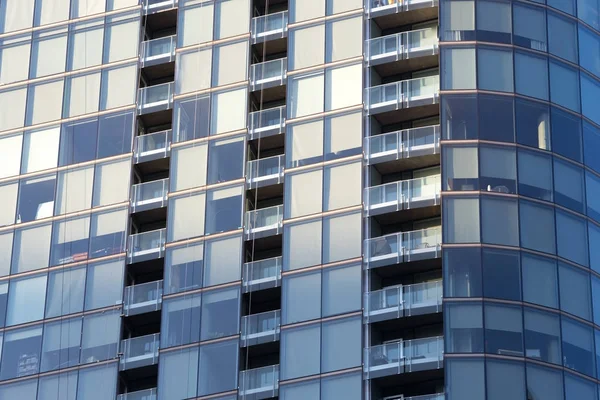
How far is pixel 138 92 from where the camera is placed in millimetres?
113375

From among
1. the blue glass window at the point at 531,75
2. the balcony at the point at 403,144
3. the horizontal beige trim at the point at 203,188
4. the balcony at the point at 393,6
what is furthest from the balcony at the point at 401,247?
the balcony at the point at 393,6

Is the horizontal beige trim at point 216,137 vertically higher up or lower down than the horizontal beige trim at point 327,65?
lower down

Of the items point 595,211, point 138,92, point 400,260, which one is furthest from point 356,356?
point 138,92

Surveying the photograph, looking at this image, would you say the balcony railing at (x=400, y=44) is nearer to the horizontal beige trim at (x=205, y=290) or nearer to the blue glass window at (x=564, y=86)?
the blue glass window at (x=564, y=86)

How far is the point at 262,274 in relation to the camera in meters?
105

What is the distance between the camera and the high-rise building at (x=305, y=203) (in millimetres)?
100375

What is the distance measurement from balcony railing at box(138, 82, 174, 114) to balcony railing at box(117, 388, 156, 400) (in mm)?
15936

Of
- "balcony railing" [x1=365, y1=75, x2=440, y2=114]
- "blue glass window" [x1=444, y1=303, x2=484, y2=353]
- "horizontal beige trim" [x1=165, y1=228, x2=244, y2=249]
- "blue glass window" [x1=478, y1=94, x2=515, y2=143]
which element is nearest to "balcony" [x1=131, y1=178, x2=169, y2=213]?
"horizontal beige trim" [x1=165, y1=228, x2=244, y2=249]

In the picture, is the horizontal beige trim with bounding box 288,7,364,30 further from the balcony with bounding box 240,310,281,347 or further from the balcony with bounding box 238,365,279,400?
the balcony with bounding box 238,365,279,400

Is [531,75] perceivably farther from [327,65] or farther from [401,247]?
[401,247]

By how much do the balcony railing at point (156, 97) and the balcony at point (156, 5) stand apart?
14.9 feet

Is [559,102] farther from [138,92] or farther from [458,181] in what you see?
[138,92]

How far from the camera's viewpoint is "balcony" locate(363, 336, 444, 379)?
9869 cm

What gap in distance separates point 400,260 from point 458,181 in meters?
4.74
